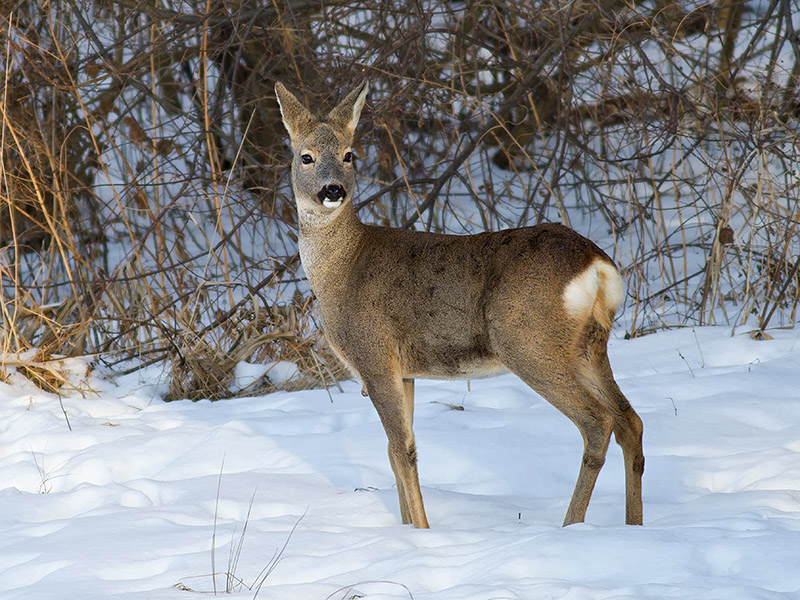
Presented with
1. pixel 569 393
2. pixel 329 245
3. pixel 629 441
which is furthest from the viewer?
pixel 329 245

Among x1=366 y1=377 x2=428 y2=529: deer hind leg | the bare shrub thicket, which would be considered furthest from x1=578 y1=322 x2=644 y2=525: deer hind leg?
the bare shrub thicket

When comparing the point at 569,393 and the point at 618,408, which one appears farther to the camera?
the point at 618,408

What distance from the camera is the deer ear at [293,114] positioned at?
14.3 ft

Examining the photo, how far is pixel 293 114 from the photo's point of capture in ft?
14.4

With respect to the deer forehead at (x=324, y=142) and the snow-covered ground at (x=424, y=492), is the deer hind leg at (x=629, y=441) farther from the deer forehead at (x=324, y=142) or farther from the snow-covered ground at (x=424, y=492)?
the deer forehead at (x=324, y=142)

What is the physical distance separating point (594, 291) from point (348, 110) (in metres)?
1.41

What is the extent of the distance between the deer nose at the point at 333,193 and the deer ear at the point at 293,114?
1.26 ft

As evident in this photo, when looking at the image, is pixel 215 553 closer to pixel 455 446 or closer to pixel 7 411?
pixel 455 446

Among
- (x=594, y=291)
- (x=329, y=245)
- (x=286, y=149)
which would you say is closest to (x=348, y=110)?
(x=329, y=245)

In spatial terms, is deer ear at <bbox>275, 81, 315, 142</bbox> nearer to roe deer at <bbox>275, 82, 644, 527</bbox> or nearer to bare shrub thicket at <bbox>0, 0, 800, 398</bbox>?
roe deer at <bbox>275, 82, 644, 527</bbox>

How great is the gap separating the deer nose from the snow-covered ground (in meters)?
1.22

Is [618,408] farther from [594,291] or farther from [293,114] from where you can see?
[293,114]

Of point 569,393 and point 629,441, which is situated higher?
point 569,393

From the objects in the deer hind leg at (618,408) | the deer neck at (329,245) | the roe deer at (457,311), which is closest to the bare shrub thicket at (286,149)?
the deer neck at (329,245)
